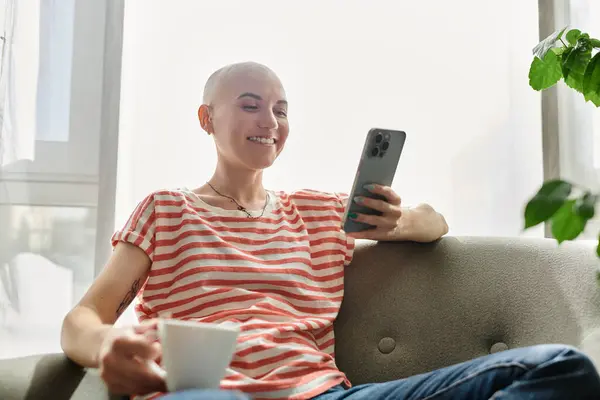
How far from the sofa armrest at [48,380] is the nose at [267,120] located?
1.87 feet

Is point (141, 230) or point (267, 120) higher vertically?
point (267, 120)

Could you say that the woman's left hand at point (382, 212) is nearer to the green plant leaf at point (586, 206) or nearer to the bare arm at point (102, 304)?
the bare arm at point (102, 304)

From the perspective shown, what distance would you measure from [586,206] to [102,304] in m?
0.85

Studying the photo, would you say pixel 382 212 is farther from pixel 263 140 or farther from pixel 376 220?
→ pixel 263 140

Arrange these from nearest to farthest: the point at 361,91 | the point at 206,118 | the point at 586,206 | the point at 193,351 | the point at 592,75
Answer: the point at 586,206 → the point at 193,351 → the point at 592,75 → the point at 206,118 → the point at 361,91

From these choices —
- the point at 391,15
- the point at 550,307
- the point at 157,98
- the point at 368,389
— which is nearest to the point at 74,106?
the point at 157,98

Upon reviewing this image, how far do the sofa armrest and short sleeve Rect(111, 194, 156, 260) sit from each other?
0.23 metres

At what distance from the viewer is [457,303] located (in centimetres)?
133

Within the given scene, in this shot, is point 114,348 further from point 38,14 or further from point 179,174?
point 38,14

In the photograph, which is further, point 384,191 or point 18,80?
point 18,80

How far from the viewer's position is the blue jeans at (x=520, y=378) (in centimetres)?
85

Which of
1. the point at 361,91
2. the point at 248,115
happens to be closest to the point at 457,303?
the point at 248,115

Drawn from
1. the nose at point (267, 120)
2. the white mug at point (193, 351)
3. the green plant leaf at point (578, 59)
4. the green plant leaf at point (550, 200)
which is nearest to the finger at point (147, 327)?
the white mug at point (193, 351)

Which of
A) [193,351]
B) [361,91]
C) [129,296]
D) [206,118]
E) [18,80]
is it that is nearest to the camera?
[193,351]
